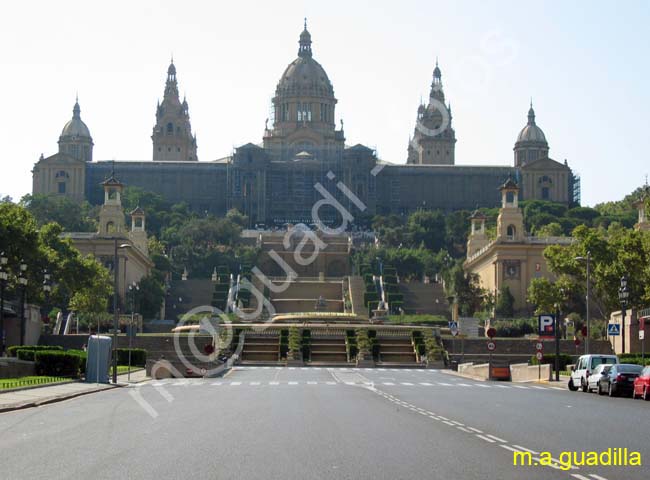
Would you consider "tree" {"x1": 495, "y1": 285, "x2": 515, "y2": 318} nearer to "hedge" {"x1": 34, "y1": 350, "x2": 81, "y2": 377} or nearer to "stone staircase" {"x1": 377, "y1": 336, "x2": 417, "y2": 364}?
"stone staircase" {"x1": 377, "y1": 336, "x2": 417, "y2": 364}

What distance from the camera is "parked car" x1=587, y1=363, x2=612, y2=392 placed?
46.4 meters

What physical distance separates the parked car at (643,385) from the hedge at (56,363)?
22840 millimetres

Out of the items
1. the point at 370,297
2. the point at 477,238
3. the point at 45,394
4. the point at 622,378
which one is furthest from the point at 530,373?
the point at 477,238

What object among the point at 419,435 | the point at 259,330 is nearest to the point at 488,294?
the point at 259,330

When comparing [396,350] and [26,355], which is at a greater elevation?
[26,355]

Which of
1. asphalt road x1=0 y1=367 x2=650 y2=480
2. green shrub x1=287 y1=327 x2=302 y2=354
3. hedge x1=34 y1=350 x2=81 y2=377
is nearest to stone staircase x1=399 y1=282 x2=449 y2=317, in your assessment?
green shrub x1=287 y1=327 x2=302 y2=354

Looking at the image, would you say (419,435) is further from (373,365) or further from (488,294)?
(488,294)

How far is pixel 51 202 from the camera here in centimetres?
18725

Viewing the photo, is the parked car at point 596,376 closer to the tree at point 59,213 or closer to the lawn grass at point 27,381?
the lawn grass at point 27,381

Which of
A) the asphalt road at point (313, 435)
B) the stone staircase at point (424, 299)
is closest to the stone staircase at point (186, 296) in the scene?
the stone staircase at point (424, 299)

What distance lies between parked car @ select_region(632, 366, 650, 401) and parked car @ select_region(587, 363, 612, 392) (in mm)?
2829

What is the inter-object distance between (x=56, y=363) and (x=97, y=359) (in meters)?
2.17

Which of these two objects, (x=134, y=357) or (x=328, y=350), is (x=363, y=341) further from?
(x=134, y=357)

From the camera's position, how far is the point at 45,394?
40.9 metres
